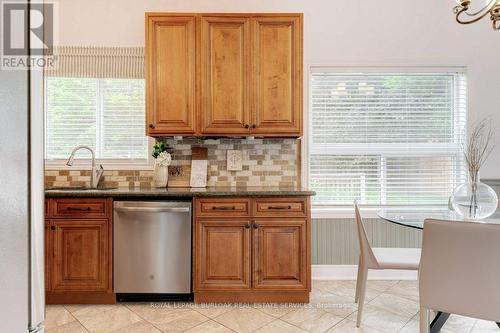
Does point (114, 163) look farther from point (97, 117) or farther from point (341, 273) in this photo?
point (341, 273)

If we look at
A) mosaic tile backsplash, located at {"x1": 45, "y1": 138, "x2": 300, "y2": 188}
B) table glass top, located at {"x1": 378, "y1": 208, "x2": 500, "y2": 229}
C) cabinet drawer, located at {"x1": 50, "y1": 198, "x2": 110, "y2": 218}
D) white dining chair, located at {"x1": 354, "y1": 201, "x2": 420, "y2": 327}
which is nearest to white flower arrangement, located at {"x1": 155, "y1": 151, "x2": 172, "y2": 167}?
mosaic tile backsplash, located at {"x1": 45, "y1": 138, "x2": 300, "y2": 188}

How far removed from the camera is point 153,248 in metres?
2.40

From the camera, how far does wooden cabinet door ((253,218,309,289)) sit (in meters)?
2.42

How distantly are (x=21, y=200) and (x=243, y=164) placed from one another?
253 centimetres

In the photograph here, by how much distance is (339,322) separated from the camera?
2.19 m

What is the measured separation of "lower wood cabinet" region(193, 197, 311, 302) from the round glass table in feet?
2.14

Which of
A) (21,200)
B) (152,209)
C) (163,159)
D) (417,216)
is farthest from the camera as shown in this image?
(163,159)

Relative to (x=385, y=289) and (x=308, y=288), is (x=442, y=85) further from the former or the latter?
(x=308, y=288)

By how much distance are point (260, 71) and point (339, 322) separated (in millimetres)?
2153

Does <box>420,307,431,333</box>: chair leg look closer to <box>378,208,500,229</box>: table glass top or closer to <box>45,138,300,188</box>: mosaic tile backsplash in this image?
<box>378,208,500,229</box>: table glass top

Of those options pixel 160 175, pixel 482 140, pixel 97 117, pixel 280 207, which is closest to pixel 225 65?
pixel 160 175

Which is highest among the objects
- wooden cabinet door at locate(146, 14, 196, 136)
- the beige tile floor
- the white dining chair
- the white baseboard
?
wooden cabinet door at locate(146, 14, 196, 136)

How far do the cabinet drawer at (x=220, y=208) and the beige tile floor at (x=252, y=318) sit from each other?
2.52ft

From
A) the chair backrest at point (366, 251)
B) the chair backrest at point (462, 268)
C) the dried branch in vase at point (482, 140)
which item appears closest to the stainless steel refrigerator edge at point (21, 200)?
the chair backrest at point (462, 268)
